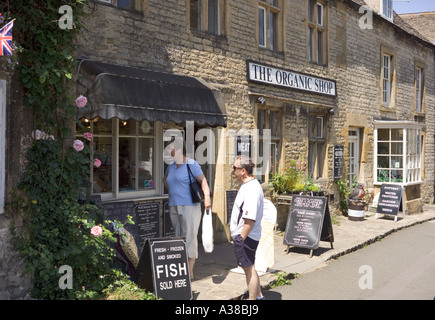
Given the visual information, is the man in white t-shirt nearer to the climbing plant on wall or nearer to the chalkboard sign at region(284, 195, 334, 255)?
the climbing plant on wall

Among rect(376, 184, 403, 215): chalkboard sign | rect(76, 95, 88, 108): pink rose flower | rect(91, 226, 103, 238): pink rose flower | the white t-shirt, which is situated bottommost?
rect(376, 184, 403, 215): chalkboard sign

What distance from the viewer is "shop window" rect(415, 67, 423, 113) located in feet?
64.3

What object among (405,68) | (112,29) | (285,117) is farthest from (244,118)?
(405,68)

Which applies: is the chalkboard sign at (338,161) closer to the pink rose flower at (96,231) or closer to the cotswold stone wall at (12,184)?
the pink rose flower at (96,231)

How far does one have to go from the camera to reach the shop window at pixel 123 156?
307 inches

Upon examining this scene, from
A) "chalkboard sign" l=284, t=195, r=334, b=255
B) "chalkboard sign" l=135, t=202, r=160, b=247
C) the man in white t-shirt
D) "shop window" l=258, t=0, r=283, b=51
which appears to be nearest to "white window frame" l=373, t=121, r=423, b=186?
"shop window" l=258, t=0, r=283, b=51

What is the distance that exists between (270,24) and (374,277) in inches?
256

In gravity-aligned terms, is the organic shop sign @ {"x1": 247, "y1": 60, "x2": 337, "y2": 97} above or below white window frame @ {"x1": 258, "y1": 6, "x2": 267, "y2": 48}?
below

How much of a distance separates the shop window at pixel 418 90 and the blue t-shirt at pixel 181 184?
15276mm

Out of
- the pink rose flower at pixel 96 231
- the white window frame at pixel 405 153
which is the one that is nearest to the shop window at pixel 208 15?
the pink rose flower at pixel 96 231

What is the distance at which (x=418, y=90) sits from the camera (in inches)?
784

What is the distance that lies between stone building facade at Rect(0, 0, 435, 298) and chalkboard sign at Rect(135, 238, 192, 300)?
1.58 metres

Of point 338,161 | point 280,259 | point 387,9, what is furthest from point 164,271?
point 387,9

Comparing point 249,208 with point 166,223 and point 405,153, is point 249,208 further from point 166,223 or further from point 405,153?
point 405,153
